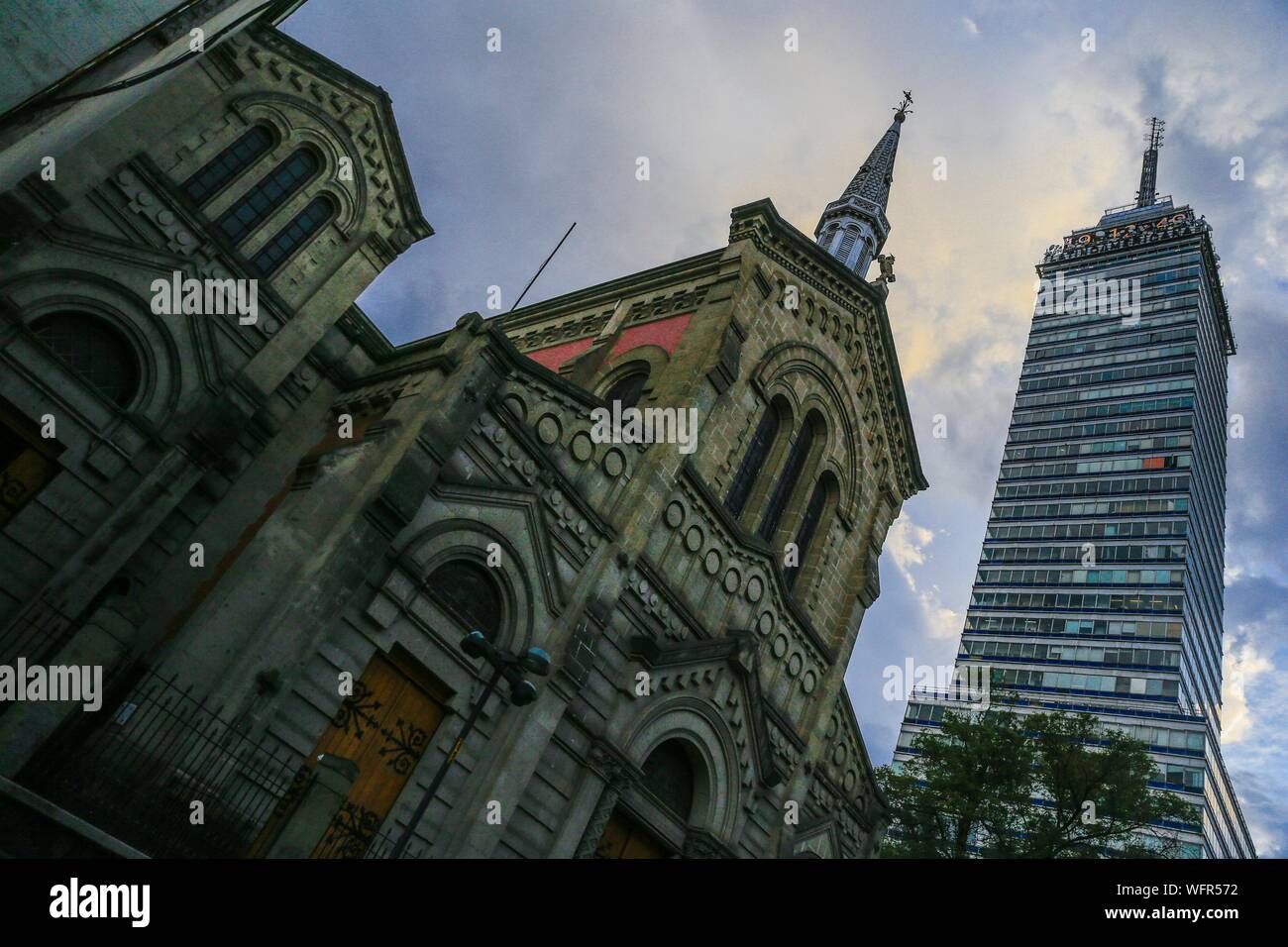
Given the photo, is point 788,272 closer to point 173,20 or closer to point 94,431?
point 173,20

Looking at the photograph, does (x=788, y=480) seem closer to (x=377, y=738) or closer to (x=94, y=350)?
(x=377, y=738)

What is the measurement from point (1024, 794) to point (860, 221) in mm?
21325

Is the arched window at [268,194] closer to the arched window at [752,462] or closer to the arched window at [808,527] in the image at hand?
the arched window at [752,462]

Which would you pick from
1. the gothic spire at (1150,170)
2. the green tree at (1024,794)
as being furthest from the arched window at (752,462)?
the gothic spire at (1150,170)

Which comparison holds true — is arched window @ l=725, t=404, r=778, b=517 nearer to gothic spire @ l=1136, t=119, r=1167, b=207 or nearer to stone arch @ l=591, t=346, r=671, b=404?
stone arch @ l=591, t=346, r=671, b=404

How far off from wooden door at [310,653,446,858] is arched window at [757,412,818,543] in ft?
32.1

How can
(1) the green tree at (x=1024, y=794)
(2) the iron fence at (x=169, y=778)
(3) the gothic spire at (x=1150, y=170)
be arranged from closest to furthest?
(2) the iron fence at (x=169, y=778) → (1) the green tree at (x=1024, y=794) → (3) the gothic spire at (x=1150, y=170)

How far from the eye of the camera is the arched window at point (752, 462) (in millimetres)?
19172

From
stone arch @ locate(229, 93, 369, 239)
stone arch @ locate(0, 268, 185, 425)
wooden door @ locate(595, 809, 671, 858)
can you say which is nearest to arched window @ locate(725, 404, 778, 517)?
wooden door @ locate(595, 809, 671, 858)

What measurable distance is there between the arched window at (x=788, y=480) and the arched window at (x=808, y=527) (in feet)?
2.04

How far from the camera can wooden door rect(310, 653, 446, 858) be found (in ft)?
36.9

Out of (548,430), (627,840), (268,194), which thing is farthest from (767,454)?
(268,194)
